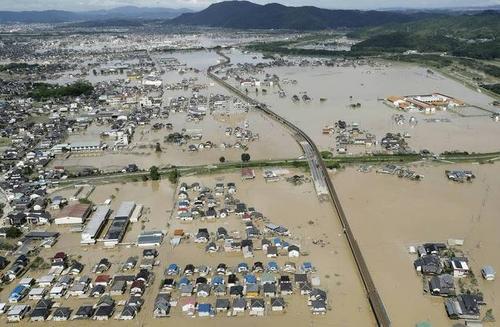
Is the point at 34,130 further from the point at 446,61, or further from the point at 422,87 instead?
the point at 446,61

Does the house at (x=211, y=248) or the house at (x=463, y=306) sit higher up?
the house at (x=463, y=306)

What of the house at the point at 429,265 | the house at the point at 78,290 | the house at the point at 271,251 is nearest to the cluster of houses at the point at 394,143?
the house at the point at 429,265

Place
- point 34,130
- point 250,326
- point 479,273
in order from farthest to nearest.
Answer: point 34,130
point 479,273
point 250,326

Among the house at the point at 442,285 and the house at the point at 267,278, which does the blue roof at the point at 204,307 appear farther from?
the house at the point at 442,285

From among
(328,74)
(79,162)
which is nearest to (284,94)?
(328,74)

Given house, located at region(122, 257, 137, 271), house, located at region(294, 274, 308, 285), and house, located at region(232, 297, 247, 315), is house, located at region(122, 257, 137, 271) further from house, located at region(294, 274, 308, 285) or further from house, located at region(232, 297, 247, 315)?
house, located at region(294, 274, 308, 285)

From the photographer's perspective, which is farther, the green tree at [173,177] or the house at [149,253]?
the green tree at [173,177]
